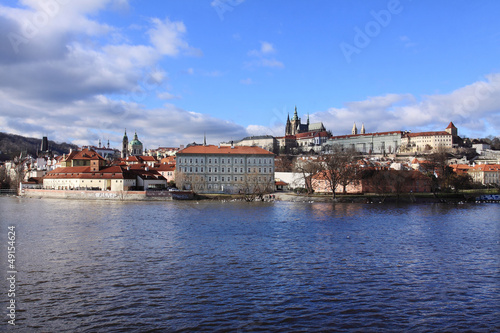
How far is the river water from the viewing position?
11617 millimetres

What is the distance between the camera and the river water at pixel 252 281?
1162cm

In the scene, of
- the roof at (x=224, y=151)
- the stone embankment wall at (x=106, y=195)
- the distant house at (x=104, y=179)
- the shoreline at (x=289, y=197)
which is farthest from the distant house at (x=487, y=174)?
the stone embankment wall at (x=106, y=195)

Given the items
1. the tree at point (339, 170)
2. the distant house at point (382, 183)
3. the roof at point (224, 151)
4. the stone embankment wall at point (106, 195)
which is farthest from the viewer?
the roof at point (224, 151)

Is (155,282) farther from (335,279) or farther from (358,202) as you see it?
(358,202)

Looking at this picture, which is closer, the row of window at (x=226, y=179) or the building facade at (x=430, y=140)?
the row of window at (x=226, y=179)

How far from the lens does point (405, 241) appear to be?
24812mm

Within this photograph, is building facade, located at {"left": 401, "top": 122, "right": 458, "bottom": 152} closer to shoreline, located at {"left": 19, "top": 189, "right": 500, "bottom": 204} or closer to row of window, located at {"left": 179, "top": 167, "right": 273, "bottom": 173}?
shoreline, located at {"left": 19, "top": 189, "right": 500, "bottom": 204}

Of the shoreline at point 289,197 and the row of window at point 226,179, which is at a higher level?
the row of window at point 226,179

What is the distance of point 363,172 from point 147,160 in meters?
66.2

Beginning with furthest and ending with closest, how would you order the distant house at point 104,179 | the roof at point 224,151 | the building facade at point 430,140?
the building facade at point 430,140, the roof at point 224,151, the distant house at point 104,179

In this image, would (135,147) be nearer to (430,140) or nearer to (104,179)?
(104,179)

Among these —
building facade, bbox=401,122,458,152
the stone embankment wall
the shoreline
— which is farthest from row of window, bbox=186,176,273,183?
building facade, bbox=401,122,458,152

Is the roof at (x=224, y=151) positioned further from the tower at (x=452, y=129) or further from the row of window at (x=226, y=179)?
the tower at (x=452, y=129)

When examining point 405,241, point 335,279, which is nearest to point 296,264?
point 335,279
